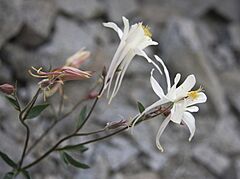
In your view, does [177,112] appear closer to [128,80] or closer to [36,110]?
[36,110]

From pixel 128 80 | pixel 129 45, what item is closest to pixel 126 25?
pixel 129 45

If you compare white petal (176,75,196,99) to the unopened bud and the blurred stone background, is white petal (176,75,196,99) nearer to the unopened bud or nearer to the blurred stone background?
the unopened bud

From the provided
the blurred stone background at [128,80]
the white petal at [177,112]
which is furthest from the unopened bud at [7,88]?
the blurred stone background at [128,80]

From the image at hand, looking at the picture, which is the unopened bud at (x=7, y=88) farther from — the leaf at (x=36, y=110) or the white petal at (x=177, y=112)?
the white petal at (x=177, y=112)

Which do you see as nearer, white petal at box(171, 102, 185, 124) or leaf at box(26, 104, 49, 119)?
white petal at box(171, 102, 185, 124)

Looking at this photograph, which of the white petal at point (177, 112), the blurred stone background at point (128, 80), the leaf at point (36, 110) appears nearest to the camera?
the white petal at point (177, 112)

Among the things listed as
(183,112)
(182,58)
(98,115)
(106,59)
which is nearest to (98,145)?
(98,115)

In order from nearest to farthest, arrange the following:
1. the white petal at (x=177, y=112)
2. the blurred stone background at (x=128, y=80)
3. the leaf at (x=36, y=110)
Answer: the white petal at (x=177, y=112) < the leaf at (x=36, y=110) < the blurred stone background at (x=128, y=80)

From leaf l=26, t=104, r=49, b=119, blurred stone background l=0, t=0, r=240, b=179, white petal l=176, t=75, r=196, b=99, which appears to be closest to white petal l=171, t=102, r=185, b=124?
white petal l=176, t=75, r=196, b=99
